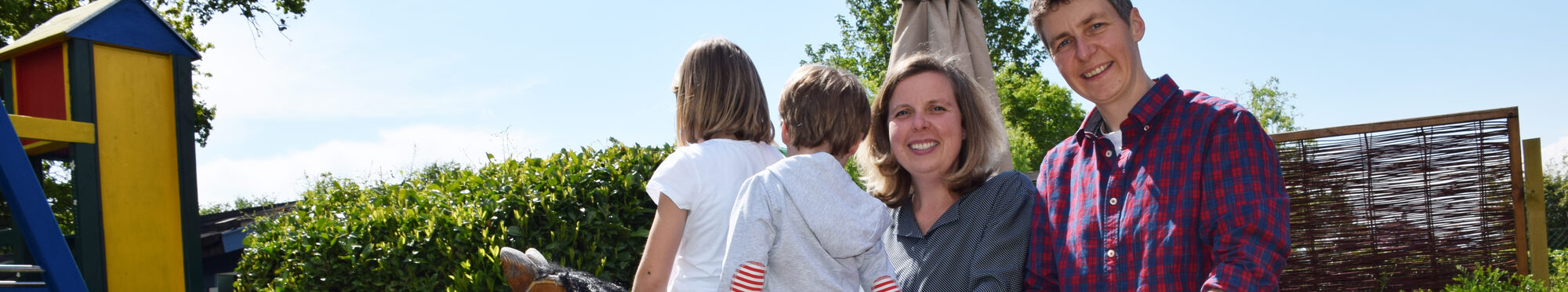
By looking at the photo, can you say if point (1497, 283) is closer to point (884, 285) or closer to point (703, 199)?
point (884, 285)

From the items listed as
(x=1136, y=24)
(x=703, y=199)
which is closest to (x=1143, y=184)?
(x=1136, y=24)

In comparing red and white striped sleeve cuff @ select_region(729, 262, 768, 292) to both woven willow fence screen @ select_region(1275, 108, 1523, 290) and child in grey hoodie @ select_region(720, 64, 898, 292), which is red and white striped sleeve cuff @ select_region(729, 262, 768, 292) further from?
woven willow fence screen @ select_region(1275, 108, 1523, 290)

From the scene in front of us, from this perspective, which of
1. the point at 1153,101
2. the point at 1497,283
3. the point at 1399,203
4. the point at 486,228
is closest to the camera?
the point at 1153,101

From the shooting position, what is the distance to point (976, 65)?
196 inches

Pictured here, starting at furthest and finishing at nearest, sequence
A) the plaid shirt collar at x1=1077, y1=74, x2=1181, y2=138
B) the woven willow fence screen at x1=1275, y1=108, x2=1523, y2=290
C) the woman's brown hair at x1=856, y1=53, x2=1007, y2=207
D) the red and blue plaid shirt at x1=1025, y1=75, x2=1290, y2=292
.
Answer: the woven willow fence screen at x1=1275, y1=108, x2=1523, y2=290 < the woman's brown hair at x1=856, y1=53, x2=1007, y2=207 < the plaid shirt collar at x1=1077, y1=74, x2=1181, y2=138 < the red and blue plaid shirt at x1=1025, y1=75, x2=1290, y2=292

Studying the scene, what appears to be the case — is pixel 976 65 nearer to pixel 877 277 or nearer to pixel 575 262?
pixel 575 262

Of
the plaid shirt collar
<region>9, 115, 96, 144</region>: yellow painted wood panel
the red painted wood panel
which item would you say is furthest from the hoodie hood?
the red painted wood panel

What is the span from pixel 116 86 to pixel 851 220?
3277mm

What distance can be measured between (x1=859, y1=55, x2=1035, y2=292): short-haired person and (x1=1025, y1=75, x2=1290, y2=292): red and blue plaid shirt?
13 centimetres

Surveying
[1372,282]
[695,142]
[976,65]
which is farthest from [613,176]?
[1372,282]

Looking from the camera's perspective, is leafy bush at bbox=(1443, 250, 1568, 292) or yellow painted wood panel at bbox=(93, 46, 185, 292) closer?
yellow painted wood panel at bbox=(93, 46, 185, 292)

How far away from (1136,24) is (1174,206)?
0.43 metres

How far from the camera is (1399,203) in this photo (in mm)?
5078

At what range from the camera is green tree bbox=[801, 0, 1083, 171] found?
80.2 feet
